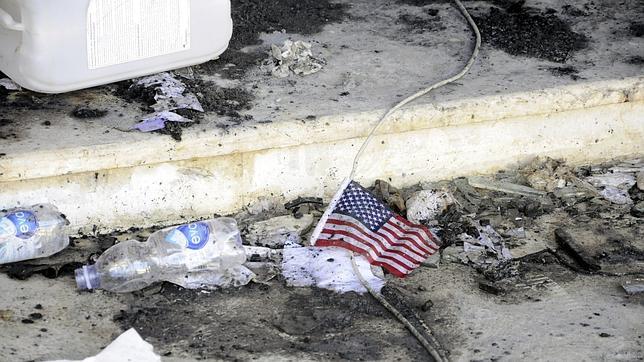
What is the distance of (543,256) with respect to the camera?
425cm

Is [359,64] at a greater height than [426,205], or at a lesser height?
greater

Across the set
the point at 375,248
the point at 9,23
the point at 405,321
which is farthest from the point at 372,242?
the point at 9,23

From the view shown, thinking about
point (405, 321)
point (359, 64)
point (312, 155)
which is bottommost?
point (405, 321)

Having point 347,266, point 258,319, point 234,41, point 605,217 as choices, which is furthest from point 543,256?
point 234,41

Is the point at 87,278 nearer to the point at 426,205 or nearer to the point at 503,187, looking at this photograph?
the point at 426,205

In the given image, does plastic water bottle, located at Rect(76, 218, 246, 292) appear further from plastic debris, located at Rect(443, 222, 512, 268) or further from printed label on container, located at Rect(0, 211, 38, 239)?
plastic debris, located at Rect(443, 222, 512, 268)

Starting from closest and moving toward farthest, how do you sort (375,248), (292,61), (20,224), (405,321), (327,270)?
(405,321) < (20,224) < (327,270) < (375,248) < (292,61)

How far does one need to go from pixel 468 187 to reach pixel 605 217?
59cm

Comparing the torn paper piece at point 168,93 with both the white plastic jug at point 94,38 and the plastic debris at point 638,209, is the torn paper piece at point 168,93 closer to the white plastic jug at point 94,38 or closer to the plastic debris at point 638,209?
the white plastic jug at point 94,38

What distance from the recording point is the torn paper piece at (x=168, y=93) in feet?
14.2

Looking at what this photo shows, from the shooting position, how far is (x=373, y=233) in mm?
4219

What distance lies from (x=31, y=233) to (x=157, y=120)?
0.67m

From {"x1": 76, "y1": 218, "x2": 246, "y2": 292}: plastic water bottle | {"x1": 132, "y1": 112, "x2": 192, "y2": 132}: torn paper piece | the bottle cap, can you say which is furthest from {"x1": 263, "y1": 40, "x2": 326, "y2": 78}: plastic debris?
the bottle cap

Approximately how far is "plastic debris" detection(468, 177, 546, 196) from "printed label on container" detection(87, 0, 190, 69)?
4.58 ft
